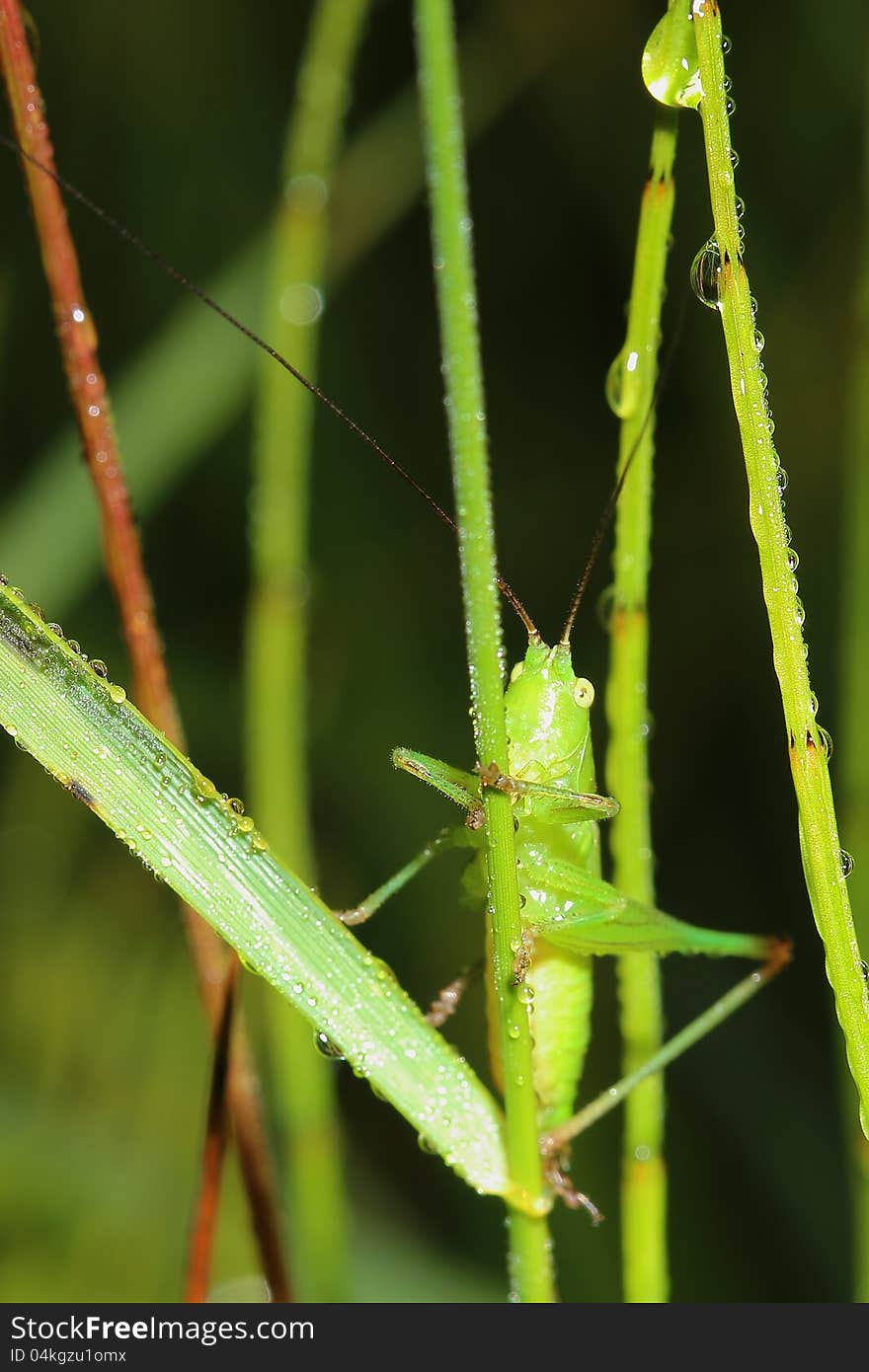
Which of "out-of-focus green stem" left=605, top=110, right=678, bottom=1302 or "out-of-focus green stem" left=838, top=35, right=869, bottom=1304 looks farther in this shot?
"out-of-focus green stem" left=838, top=35, right=869, bottom=1304

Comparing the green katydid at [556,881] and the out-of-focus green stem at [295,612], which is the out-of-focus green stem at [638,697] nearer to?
the green katydid at [556,881]

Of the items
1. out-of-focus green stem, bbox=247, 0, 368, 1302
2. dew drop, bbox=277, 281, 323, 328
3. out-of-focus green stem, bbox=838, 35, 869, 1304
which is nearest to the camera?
out-of-focus green stem, bbox=838, 35, 869, 1304

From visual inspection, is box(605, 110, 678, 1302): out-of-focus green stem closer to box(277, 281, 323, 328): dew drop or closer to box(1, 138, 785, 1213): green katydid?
box(1, 138, 785, 1213): green katydid

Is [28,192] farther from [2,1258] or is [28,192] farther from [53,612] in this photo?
[2,1258]

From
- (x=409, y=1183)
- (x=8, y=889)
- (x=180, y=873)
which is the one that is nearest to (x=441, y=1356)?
(x=180, y=873)

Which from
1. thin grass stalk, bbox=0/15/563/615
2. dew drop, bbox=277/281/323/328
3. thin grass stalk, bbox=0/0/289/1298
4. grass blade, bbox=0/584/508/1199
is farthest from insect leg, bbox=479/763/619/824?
thin grass stalk, bbox=0/15/563/615

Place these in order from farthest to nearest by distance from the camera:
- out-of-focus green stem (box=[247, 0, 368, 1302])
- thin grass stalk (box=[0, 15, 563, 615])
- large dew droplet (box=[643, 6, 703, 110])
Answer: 1. thin grass stalk (box=[0, 15, 563, 615])
2. out-of-focus green stem (box=[247, 0, 368, 1302])
3. large dew droplet (box=[643, 6, 703, 110])

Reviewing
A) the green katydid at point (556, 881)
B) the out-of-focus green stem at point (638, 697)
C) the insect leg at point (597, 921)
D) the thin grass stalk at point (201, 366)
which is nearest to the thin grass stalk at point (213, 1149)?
the green katydid at point (556, 881)

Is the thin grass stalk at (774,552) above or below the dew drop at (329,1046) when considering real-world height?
above
